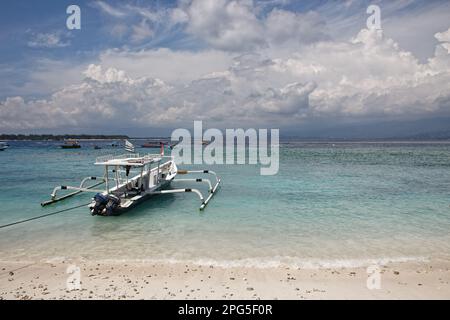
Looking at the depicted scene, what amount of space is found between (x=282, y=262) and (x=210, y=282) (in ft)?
8.64

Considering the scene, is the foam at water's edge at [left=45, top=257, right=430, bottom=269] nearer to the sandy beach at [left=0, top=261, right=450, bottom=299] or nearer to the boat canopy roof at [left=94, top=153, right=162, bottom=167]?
the sandy beach at [left=0, top=261, right=450, bottom=299]

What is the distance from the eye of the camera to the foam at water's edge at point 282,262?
9.18m

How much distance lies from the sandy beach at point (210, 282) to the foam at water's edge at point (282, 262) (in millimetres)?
258

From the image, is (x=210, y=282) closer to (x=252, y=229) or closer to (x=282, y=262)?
(x=282, y=262)

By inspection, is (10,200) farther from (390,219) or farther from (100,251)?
(390,219)

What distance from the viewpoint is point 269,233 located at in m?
12.3

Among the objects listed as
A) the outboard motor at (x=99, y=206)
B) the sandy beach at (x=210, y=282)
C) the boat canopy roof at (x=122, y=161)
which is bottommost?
the sandy beach at (x=210, y=282)

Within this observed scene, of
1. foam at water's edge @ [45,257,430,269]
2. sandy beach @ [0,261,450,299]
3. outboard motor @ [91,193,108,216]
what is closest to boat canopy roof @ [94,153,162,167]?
outboard motor @ [91,193,108,216]

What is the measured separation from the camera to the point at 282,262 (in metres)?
9.45

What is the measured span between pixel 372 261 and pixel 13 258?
1135 centimetres

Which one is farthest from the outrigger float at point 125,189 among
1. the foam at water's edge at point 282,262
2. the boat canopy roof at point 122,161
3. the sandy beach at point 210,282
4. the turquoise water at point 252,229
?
the sandy beach at point 210,282

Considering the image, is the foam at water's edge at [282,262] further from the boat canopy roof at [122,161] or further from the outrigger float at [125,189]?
the boat canopy roof at [122,161]
